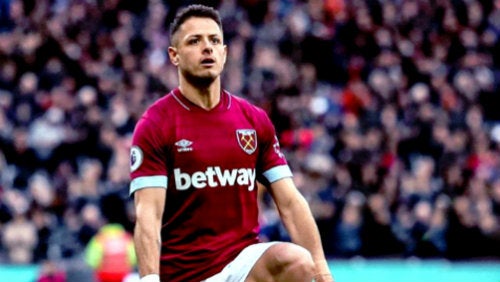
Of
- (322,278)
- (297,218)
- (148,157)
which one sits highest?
(148,157)

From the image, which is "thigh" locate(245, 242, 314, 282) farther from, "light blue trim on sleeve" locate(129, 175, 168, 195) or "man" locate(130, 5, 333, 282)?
"light blue trim on sleeve" locate(129, 175, 168, 195)

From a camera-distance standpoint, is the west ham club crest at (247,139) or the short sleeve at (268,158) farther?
the short sleeve at (268,158)

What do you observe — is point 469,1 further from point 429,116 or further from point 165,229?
point 165,229

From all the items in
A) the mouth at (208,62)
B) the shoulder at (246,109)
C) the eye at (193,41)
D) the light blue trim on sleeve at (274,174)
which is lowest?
the light blue trim on sleeve at (274,174)

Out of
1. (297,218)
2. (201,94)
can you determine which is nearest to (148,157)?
(201,94)

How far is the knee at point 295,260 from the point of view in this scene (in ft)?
19.7

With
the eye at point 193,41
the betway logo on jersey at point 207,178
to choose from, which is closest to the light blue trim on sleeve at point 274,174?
the betway logo on jersey at point 207,178

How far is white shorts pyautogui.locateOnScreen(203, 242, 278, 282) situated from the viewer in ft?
20.4

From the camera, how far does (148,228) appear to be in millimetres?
6172

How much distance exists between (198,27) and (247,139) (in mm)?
606

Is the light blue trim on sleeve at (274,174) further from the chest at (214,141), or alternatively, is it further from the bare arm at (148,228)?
the bare arm at (148,228)

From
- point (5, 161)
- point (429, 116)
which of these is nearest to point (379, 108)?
point (429, 116)

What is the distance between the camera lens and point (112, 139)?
15.9m

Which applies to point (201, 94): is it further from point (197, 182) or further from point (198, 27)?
point (197, 182)
